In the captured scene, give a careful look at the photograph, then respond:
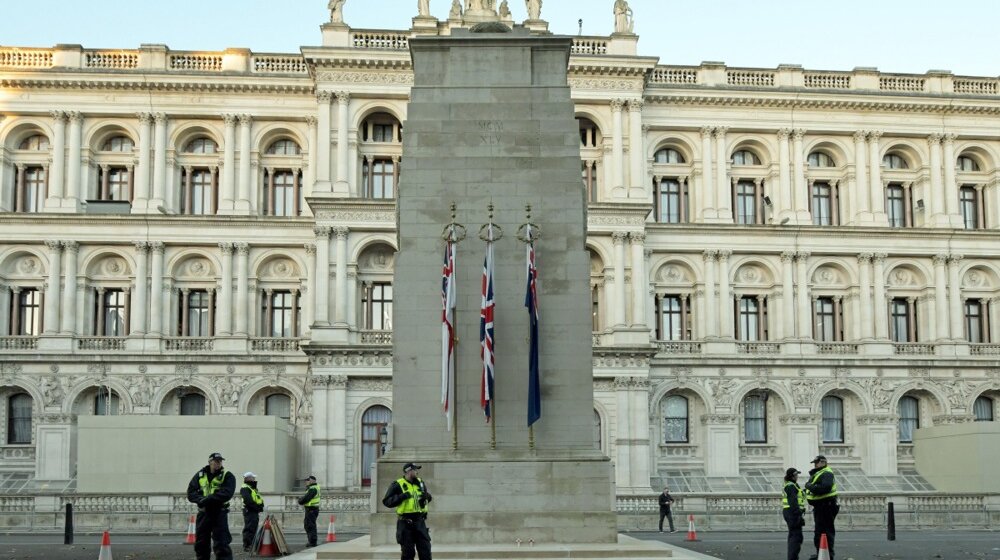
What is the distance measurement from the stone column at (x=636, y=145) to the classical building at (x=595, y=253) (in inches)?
4.8

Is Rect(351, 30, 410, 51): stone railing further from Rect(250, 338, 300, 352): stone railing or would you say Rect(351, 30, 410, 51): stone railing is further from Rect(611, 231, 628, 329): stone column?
Rect(250, 338, 300, 352): stone railing

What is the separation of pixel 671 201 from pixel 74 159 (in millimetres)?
26606

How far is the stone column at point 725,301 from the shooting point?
197 ft

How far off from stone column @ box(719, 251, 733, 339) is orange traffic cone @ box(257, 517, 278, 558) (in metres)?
Answer: 34.8

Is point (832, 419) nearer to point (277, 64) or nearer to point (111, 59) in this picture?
point (277, 64)

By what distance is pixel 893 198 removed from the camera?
6375 cm

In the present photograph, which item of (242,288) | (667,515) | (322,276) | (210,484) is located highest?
(322,276)

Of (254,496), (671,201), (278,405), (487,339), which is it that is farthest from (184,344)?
(487,339)

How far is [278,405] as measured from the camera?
58.8 meters

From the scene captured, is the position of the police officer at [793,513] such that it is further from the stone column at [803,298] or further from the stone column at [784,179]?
the stone column at [784,179]

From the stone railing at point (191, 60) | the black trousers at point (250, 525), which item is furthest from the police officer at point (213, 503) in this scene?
the stone railing at point (191, 60)

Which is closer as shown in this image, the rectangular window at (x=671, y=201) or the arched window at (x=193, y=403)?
the arched window at (x=193, y=403)

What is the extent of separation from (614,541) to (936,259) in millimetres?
41758

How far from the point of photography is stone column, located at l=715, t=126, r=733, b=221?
61406mm
